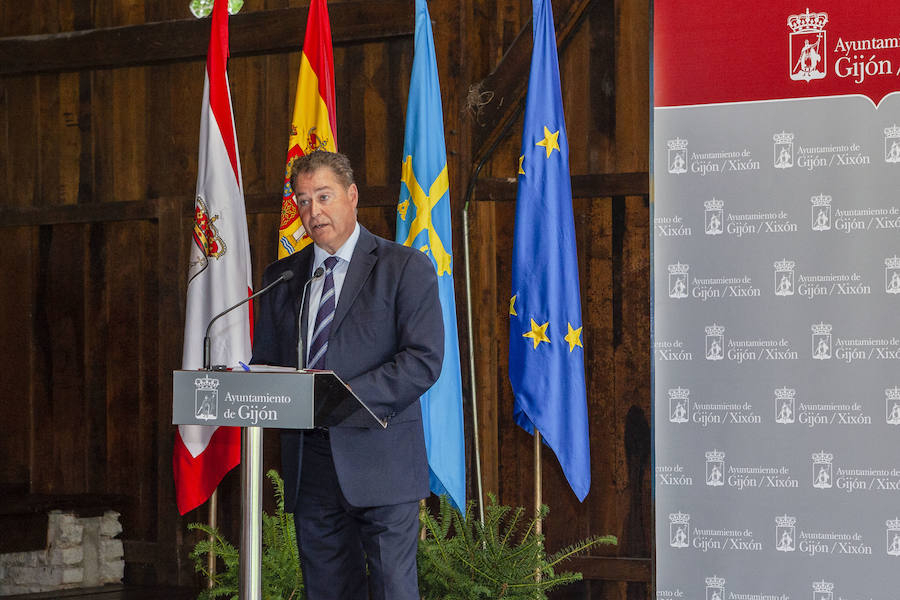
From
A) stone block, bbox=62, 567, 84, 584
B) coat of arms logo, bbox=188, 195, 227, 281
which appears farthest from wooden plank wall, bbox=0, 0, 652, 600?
coat of arms logo, bbox=188, 195, 227, 281

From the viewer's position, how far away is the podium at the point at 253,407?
1.77 meters

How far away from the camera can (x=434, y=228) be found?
11.9ft

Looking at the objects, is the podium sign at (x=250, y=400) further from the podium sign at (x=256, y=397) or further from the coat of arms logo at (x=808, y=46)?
the coat of arms logo at (x=808, y=46)

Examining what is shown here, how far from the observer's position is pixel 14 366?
4.80 meters

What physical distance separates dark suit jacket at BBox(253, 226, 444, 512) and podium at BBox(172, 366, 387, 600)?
325 millimetres

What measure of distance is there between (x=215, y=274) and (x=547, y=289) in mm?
1183

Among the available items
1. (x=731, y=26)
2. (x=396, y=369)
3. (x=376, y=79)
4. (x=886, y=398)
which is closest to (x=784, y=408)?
(x=886, y=398)

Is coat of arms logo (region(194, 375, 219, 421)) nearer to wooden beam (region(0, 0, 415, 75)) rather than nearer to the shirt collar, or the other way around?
the shirt collar

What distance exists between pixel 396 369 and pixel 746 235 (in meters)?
1.53

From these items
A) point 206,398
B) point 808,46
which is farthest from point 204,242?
point 808,46

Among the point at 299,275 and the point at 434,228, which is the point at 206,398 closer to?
the point at 299,275

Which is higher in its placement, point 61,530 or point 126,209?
point 126,209

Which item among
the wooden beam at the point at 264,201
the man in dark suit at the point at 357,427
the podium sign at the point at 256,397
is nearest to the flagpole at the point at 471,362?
the wooden beam at the point at 264,201

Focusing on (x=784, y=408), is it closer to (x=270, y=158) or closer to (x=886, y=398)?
(x=886, y=398)
